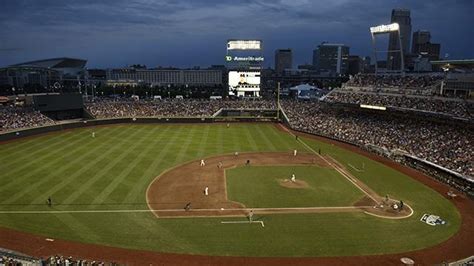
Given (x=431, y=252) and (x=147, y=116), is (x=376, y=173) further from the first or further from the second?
(x=147, y=116)

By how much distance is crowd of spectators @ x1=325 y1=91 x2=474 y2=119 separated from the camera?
43847mm

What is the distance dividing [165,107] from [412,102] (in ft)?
172

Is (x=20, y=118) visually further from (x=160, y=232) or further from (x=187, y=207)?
(x=160, y=232)

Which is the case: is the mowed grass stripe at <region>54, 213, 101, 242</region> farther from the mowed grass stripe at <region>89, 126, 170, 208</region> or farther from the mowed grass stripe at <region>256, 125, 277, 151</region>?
the mowed grass stripe at <region>256, 125, 277, 151</region>

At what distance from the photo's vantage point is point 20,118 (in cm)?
5984

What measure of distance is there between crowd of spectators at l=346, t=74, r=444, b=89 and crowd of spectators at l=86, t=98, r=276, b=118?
20930 mm

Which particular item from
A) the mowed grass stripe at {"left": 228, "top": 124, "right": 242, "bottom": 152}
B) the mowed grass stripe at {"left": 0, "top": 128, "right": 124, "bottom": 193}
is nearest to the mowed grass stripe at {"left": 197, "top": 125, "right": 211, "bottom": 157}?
the mowed grass stripe at {"left": 228, "top": 124, "right": 242, "bottom": 152}

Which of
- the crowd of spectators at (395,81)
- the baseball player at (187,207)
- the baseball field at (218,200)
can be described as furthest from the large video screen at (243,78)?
the baseball player at (187,207)

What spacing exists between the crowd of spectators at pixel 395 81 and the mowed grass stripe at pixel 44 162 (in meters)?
50.4

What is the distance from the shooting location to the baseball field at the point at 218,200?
22453 millimetres

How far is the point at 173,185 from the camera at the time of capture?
32.8 meters

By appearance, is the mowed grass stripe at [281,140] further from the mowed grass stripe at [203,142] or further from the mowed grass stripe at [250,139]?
the mowed grass stripe at [203,142]

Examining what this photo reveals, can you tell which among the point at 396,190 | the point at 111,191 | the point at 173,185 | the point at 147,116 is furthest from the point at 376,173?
the point at 147,116

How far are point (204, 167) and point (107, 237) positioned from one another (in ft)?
57.5
